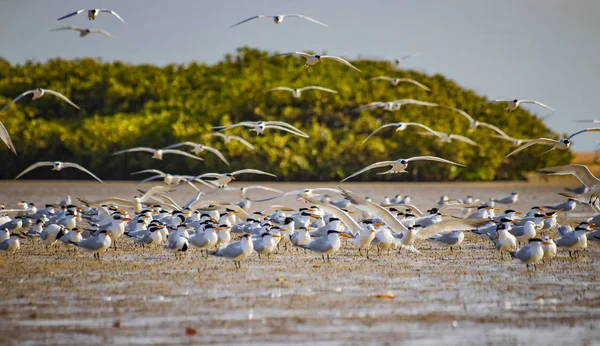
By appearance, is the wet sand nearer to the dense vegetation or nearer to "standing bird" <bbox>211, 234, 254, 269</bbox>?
"standing bird" <bbox>211, 234, 254, 269</bbox>

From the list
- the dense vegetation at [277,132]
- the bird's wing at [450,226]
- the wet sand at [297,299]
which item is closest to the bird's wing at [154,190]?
the wet sand at [297,299]

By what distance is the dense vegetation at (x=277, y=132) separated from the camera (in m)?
44.9

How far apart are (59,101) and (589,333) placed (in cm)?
4539

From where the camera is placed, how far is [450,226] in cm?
1562

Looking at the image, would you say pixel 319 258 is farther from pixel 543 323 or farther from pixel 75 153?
pixel 75 153

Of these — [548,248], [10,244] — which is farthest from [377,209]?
[10,244]

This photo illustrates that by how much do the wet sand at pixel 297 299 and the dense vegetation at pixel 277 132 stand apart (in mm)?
27378

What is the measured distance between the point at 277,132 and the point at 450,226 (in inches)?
1200

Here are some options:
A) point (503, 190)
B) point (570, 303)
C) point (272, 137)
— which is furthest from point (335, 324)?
point (272, 137)

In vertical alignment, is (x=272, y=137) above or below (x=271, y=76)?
below

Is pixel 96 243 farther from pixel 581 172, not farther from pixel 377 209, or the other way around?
pixel 581 172

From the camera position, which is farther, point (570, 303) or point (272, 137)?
point (272, 137)

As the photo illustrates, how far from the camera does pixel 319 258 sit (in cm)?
1633

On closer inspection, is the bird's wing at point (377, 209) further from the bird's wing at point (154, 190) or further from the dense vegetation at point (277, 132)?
the dense vegetation at point (277, 132)
